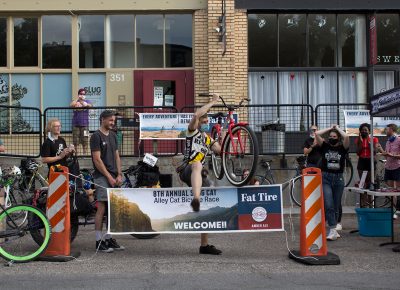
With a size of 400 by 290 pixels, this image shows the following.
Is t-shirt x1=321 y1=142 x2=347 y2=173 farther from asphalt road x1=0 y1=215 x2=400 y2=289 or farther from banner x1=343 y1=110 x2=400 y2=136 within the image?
banner x1=343 y1=110 x2=400 y2=136

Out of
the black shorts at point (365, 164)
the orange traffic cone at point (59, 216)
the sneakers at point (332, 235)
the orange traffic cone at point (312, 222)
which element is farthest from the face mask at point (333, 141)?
the orange traffic cone at point (59, 216)

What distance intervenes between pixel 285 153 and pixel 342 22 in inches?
170

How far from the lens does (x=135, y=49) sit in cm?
1525

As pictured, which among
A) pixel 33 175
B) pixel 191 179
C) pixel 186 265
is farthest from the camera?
pixel 33 175

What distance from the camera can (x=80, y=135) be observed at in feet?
44.4

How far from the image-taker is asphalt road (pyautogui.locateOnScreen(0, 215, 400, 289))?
20.8ft

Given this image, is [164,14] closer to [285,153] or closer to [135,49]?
[135,49]

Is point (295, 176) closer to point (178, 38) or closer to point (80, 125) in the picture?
point (178, 38)

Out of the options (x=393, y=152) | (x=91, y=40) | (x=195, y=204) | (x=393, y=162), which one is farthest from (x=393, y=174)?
(x=91, y=40)

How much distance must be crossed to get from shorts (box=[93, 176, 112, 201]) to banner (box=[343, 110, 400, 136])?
720 cm

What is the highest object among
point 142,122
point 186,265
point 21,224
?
point 142,122

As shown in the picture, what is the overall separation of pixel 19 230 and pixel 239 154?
3058mm

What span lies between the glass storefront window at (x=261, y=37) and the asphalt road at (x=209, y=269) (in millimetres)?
7227

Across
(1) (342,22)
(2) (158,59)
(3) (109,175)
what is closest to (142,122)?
(2) (158,59)
